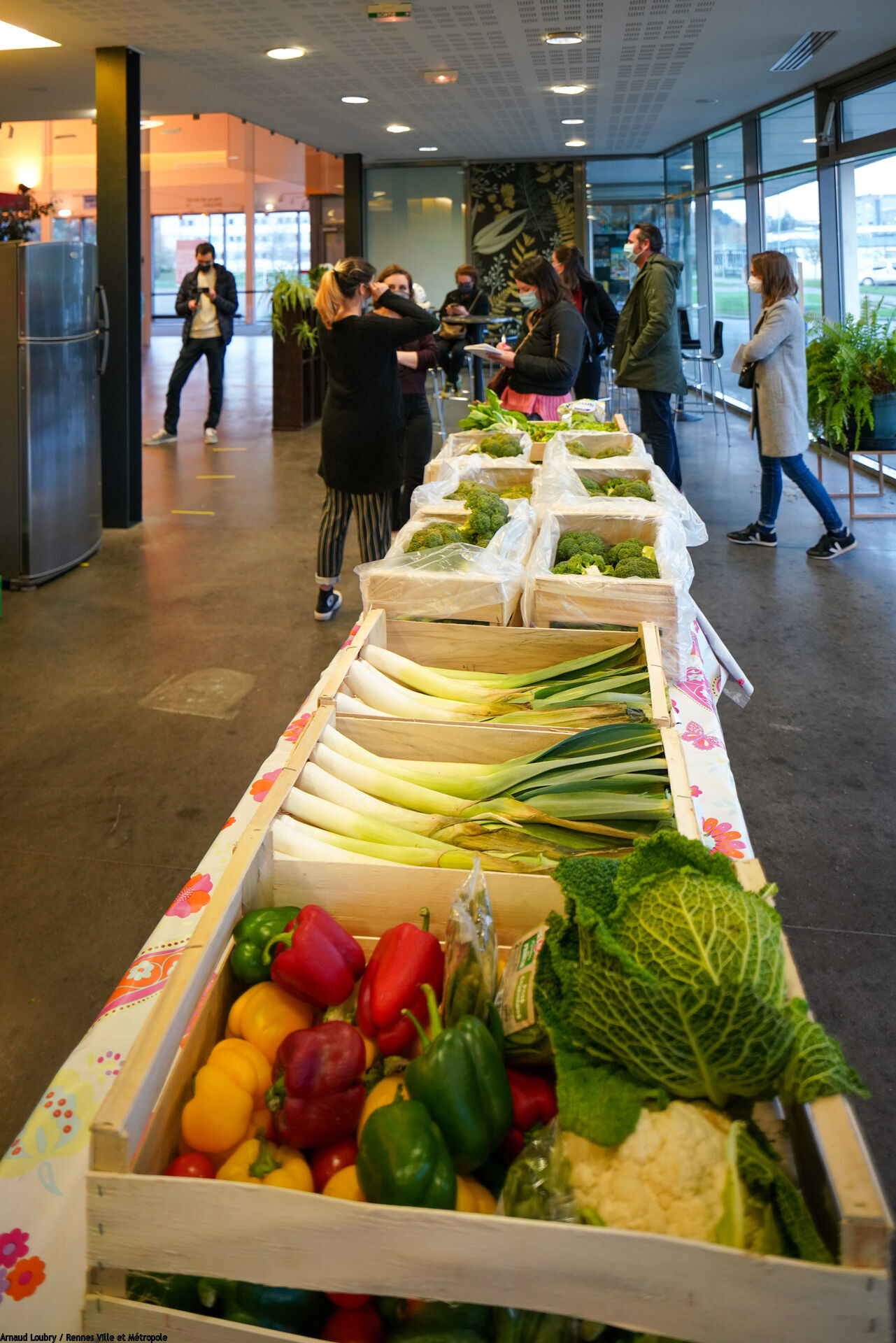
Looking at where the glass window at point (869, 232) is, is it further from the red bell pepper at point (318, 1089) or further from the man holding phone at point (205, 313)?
the red bell pepper at point (318, 1089)

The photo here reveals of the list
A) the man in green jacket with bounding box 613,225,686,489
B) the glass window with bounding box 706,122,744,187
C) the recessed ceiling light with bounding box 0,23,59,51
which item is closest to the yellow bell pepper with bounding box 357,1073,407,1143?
the man in green jacket with bounding box 613,225,686,489

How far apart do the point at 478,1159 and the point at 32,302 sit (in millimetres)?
5328

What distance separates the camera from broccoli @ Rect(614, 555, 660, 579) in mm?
2422

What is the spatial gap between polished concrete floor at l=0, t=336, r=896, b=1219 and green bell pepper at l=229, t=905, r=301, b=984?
3.34 ft

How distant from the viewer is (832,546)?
20.0ft

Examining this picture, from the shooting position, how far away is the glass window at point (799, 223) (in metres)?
9.58

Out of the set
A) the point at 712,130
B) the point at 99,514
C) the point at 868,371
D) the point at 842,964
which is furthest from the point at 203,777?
the point at 712,130

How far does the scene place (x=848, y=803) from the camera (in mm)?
3254

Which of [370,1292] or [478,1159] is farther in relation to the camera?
[478,1159]

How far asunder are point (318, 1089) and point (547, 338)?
4.60m

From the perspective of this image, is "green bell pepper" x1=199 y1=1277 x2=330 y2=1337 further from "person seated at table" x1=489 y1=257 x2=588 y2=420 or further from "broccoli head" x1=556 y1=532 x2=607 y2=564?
"person seated at table" x1=489 y1=257 x2=588 y2=420

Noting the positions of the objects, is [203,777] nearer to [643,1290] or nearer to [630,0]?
[643,1290]

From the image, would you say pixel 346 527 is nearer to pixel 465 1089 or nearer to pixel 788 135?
pixel 465 1089

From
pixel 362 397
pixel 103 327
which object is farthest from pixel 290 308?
pixel 362 397
